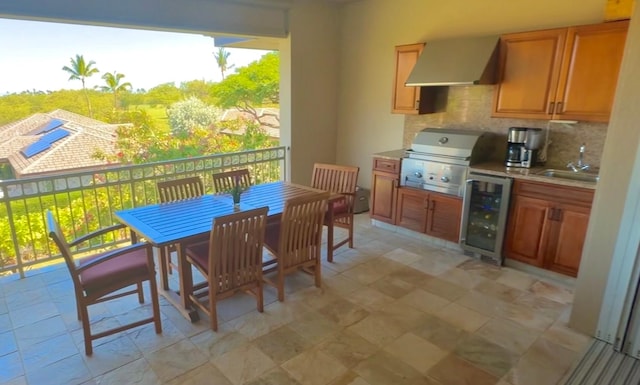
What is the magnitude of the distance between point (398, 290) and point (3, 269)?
345cm

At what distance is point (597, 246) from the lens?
2.33m

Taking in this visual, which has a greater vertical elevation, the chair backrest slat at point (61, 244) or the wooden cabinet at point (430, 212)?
the chair backrest slat at point (61, 244)

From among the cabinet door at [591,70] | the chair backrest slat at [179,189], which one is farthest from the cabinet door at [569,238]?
the chair backrest slat at [179,189]

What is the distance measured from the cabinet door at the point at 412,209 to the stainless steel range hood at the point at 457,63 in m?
1.21

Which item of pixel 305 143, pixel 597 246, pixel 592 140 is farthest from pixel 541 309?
pixel 305 143

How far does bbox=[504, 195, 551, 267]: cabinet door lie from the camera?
3.14 meters

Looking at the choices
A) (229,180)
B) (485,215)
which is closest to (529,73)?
(485,215)

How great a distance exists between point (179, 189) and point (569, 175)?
143 inches

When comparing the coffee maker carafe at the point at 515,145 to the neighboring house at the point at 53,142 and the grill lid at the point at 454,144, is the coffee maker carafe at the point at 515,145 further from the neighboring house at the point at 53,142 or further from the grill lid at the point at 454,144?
the neighboring house at the point at 53,142

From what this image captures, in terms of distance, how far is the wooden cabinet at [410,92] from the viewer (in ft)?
13.2

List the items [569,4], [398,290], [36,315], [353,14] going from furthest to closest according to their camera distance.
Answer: [353,14] < [569,4] < [398,290] < [36,315]

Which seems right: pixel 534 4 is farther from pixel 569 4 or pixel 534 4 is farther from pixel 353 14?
pixel 353 14

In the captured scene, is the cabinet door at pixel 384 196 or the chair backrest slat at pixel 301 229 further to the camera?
the cabinet door at pixel 384 196

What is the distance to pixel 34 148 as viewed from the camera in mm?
9039
